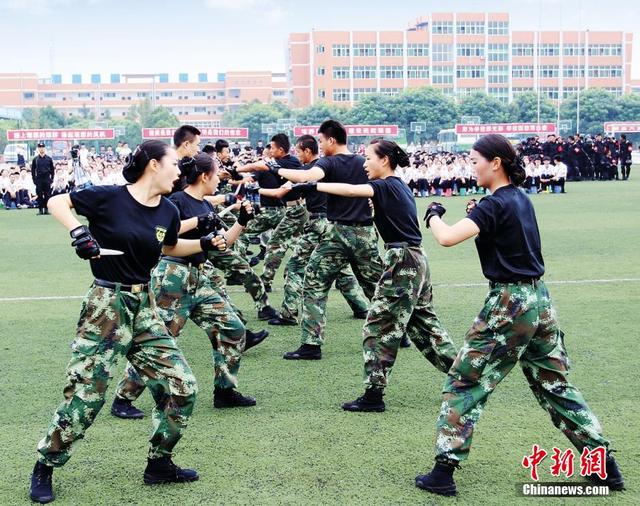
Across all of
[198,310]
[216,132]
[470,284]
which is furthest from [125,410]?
[216,132]

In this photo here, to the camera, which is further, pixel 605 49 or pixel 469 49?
pixel 469 49

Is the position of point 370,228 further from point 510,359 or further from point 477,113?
point 477,113

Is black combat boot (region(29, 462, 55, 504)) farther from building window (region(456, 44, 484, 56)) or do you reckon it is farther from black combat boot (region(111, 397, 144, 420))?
building window (region(456, 44, 484, 56))

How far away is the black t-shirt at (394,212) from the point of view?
6652 millimetres

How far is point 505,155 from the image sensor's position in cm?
496

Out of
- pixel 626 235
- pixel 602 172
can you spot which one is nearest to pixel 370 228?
pixel 626 235

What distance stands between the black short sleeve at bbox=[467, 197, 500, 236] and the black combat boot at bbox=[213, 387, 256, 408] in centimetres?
277

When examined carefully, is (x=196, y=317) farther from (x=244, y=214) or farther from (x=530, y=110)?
(x=530, y=110)

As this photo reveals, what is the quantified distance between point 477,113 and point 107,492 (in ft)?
296

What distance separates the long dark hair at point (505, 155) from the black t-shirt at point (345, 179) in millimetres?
3272

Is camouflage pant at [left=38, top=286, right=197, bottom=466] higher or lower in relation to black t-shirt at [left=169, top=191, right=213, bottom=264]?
lower

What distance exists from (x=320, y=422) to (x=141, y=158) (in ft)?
7.83

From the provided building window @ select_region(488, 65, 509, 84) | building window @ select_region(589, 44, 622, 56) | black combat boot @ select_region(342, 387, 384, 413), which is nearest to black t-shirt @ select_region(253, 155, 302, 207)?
black combat boot @ select_region(342, 387, 384, 413)

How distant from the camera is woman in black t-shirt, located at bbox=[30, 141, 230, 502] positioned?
4.96 metres
